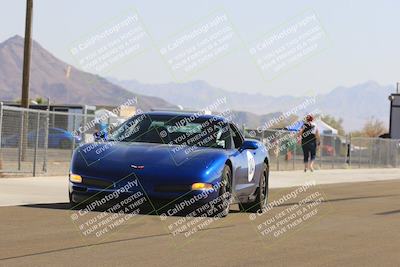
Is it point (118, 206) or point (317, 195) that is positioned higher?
point (118, 206)

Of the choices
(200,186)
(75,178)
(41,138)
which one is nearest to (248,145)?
(200,186)

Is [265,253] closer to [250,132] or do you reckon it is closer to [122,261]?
[122,261]

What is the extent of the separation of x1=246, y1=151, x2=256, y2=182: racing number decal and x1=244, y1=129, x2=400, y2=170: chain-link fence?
1673 centimetres

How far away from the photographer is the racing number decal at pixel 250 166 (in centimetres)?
1327

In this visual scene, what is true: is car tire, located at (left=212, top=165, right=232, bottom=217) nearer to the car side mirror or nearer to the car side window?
the car side mirror

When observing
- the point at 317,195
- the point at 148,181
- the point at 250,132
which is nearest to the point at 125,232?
the point at 148,181

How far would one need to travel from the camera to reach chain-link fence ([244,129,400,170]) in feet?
111

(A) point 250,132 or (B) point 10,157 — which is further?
(A) point 250,132

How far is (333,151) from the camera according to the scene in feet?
131

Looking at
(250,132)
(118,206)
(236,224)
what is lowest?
(250,132)

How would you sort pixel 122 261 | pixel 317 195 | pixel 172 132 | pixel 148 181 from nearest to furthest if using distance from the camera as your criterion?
pixel 122 261, pixel 148 181, pixel 172 132, pixel 317 195

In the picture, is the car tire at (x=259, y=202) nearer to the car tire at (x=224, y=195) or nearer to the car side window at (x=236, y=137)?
the car side window at (x=236, y=137)

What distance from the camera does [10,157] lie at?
66.1ft

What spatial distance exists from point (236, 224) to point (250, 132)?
20251mm
